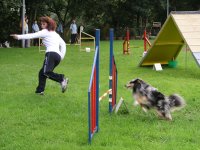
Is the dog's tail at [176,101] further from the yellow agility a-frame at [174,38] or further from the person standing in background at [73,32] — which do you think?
the person standing in background at [73,32]

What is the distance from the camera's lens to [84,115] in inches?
301

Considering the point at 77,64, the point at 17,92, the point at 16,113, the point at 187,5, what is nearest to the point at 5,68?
the point at 77,64

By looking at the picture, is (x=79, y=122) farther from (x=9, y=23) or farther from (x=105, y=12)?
(x=105, y=12)

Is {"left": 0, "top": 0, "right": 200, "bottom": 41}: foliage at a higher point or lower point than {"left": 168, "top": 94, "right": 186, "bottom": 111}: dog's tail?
higher

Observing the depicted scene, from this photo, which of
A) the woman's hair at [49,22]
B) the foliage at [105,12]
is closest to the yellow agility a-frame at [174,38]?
the woman's hair at [49,22]

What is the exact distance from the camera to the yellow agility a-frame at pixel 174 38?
41.6 ft

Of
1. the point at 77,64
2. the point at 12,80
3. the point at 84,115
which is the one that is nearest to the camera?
the point at 84,115

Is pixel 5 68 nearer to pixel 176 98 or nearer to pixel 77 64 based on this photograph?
pixel 77 64

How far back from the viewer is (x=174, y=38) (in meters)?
15.4

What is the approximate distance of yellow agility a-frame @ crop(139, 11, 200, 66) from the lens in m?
12.7

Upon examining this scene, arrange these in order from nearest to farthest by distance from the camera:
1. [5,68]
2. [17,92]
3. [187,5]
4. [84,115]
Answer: [84,115]
[17,92]
[5,68]
[187,5]

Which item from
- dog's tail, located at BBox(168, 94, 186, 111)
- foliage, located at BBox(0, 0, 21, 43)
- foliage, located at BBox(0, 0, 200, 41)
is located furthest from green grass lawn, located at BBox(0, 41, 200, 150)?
foliage, located at BBox(0, 0, 200, 41)

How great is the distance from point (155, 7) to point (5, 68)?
103ft

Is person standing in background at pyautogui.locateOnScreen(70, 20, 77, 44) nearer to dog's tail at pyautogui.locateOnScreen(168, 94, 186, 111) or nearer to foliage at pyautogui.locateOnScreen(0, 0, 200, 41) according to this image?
foliage at pyautogui.locateOnScreen(0, 0, 200, 41)
